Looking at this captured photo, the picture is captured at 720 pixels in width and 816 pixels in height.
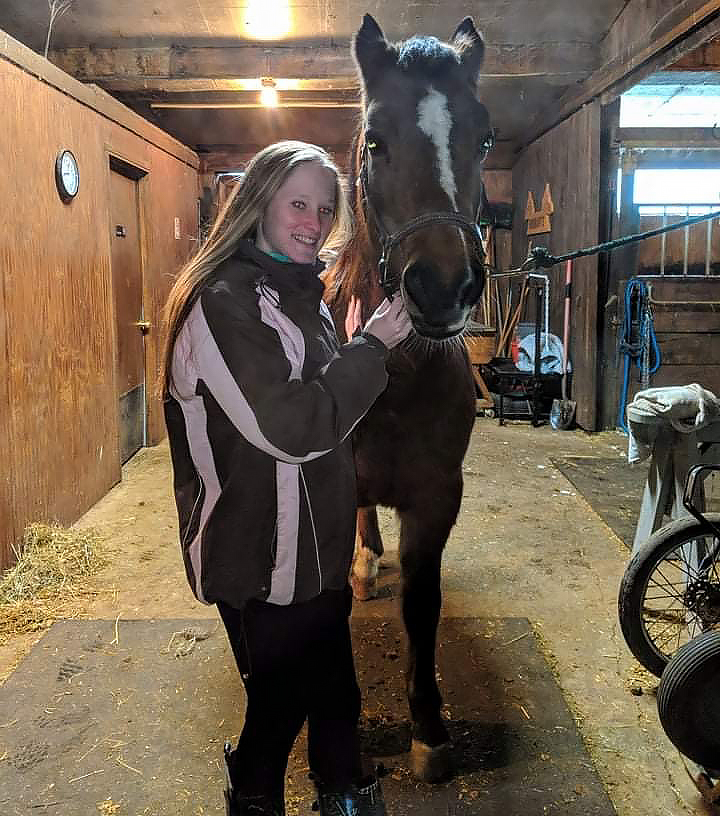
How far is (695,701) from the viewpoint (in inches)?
56.7

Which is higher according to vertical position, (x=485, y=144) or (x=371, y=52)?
(x=371, y=52)

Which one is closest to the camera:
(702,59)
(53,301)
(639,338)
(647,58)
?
(53,301)

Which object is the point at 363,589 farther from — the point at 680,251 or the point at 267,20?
the point at 680,251

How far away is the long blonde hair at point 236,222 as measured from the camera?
1.16 m

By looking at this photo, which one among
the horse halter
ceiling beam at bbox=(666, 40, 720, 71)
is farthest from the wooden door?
ceiling beam at bbox=(666, 40, 720, 71)

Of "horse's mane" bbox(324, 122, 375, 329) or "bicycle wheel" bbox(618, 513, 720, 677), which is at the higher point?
"horse's mane" bbox(324, 122, 375, 329)

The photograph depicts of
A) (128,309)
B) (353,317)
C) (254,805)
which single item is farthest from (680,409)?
(128,309)

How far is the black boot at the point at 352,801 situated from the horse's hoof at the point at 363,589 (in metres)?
1.39

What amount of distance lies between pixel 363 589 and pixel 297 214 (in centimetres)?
185

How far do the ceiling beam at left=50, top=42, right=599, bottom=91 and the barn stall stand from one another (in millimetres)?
15

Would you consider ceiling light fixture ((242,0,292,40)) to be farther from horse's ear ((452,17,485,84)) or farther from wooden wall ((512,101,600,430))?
horse's ear ((452,17,485,84))

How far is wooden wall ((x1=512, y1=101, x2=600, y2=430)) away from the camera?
540 centimetres

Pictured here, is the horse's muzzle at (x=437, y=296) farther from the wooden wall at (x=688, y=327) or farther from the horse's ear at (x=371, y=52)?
the wooden wall at (x=688, y=327)

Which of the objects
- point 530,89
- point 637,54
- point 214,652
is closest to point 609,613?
point 214,652
